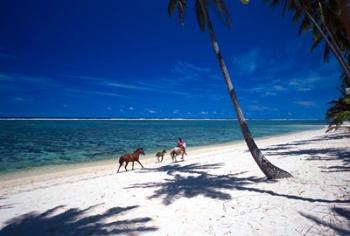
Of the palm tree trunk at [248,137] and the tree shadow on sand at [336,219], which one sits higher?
the palm tree trunk at [248,137]

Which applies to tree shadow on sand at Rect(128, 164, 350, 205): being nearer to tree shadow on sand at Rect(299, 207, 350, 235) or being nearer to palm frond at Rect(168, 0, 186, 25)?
tree shadow on sand at Rect(299, 207, 350, 235)

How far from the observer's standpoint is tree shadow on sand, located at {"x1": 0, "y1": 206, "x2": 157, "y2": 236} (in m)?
5.24

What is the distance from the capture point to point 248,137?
343 inches

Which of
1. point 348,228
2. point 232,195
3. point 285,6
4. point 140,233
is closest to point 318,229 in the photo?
point 348,228

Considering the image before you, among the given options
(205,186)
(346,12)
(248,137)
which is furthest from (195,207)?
(346,12)

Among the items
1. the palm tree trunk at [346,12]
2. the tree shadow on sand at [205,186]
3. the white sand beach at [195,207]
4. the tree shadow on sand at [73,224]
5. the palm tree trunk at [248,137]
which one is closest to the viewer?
the palm tree trunk at [346,12]

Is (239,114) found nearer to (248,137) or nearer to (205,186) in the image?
(248,137)

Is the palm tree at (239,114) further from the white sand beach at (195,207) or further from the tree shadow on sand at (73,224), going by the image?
the tree shadow on sand at (73,224)

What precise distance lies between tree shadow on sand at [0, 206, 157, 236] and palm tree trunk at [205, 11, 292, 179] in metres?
4.89

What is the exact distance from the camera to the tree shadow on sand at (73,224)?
524 centimetres

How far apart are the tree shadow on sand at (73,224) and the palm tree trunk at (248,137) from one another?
4891 mm

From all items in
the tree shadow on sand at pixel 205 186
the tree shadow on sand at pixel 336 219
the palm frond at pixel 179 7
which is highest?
the palm frond at pixel 179 7

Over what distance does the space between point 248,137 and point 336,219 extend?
4.09 m

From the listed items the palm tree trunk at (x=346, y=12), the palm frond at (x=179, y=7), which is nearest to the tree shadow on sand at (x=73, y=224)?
the palm tree trunk at (x=346, y=12)
